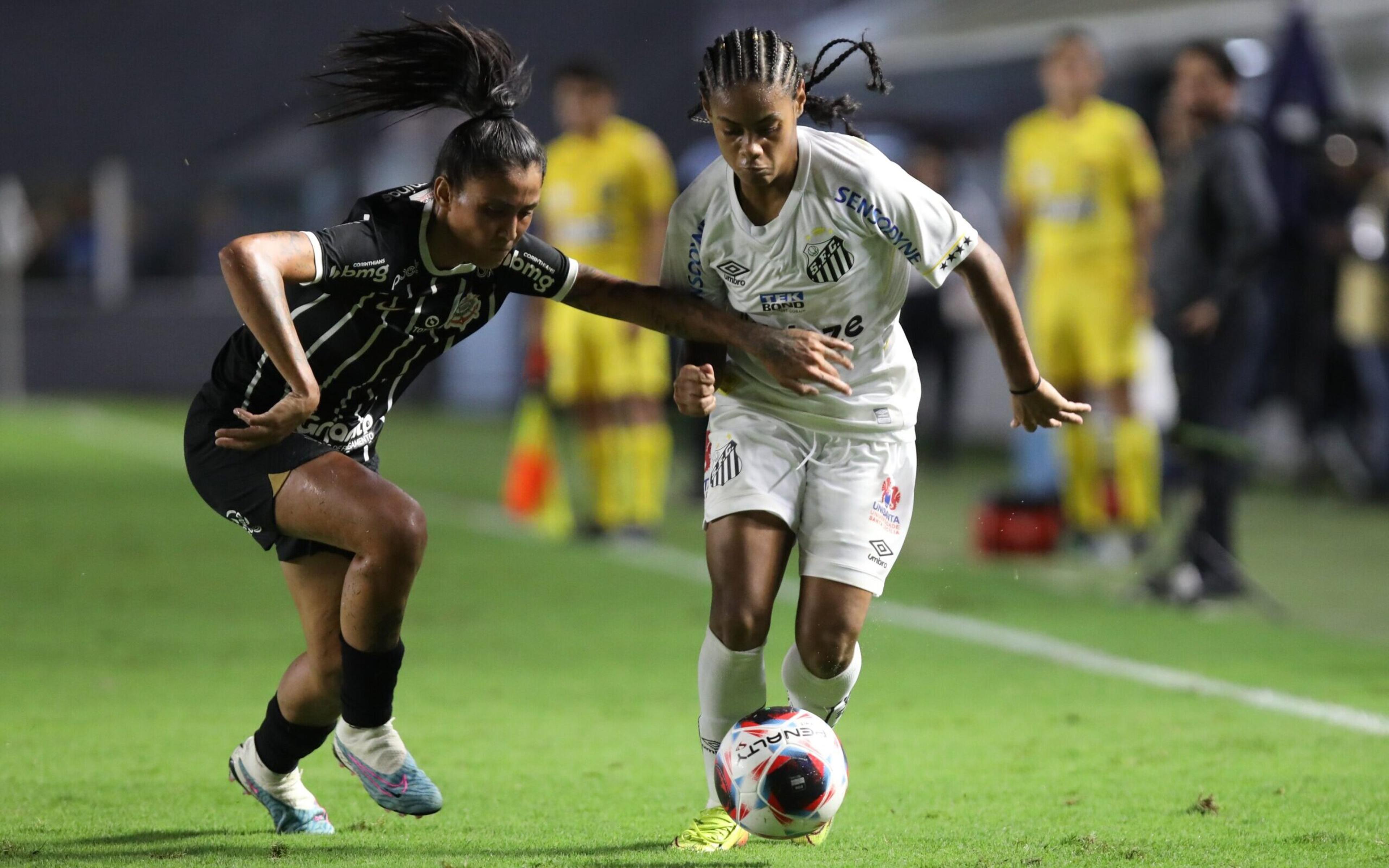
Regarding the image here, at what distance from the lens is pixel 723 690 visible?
14.2 feet

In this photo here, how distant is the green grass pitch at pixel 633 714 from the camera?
429 cm

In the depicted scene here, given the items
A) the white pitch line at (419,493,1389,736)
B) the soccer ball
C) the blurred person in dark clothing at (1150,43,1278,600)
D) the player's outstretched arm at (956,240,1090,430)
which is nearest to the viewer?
the soccer ball

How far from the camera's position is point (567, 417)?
19219 mm

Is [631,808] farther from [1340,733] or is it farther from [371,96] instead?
[1340,733]

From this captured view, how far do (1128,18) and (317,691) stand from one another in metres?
12.6

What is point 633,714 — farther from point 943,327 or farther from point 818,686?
point 943,327

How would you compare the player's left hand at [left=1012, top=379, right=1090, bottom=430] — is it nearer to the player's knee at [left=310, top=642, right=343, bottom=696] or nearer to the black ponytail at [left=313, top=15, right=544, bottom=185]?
the black ponytail at [left=313, top=15, right=544, bottom=185]

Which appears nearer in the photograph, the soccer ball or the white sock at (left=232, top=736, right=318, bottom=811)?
the soccer ball

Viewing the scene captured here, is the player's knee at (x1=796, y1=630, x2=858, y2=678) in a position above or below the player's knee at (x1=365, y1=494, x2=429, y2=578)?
below

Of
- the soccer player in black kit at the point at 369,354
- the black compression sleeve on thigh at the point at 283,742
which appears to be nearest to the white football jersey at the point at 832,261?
the soccer player in black kit at the point at 369,354

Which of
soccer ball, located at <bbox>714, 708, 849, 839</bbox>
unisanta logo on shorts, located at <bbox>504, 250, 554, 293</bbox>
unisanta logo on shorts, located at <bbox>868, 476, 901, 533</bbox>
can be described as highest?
unisanta logo on shorts, located at <bbox>504, 250, 554, 293</bbox>

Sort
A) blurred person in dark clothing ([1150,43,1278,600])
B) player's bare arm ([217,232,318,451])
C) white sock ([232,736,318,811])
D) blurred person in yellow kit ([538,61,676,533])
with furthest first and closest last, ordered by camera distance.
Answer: blurred person in yellow kit ([538,61,676,533]) < blurred person in dark clothing ([1150,43,1278,600]) < white sock ([232,736,318,811]) < player's bare arm ([217,232,318,451])

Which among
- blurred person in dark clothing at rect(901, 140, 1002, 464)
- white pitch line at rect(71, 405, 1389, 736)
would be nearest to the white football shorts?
white pitch line at rect(71, 405, 1389, 736)

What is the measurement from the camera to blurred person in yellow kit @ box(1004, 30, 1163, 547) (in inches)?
386
